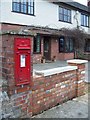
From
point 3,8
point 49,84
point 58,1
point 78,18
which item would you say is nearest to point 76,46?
point 78,18

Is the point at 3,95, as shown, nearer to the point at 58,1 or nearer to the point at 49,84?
the point at 49,84

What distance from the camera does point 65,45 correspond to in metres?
25.3

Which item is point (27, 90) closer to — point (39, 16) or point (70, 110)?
point (70, 110)

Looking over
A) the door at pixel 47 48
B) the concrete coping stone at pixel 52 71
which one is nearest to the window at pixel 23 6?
the door at pixel 47 48

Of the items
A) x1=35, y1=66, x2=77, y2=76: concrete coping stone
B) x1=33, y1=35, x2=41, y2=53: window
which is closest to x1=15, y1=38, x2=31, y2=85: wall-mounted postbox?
x1=35, y1=66, x2=77, y2=76: concrete coping stone

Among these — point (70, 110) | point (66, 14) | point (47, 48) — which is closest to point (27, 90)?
point (70, 110)

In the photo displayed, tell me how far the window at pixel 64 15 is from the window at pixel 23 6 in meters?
4.74

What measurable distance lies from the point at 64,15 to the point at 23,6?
6553 mm

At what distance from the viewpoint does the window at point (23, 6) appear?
18566 millimetres

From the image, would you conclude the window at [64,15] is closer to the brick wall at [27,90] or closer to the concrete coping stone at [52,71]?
the concrete coping stone at [52,71]

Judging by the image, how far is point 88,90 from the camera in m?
8.39

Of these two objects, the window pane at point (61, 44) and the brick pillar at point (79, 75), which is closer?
the brick pillar at point (79, 75)

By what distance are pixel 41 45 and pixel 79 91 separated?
14938 mm

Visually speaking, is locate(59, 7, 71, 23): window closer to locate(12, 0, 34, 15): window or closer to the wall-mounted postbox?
locate(12, 0, 34, 15): window
